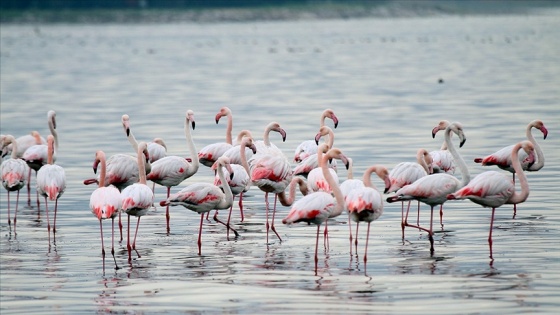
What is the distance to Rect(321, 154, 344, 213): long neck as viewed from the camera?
38.0 feet

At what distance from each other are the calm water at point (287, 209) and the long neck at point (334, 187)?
0.58m

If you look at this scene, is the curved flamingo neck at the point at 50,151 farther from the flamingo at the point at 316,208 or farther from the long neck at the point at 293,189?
the flamingo at the point at 316,208

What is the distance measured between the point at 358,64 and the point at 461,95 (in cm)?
1891

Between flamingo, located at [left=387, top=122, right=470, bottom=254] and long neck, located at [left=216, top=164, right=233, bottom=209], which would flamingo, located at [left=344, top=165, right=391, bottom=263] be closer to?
flamingo, located at [left=387, top=122, right=470, bottom=254]

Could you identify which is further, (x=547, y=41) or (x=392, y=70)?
(x=547, y=41)

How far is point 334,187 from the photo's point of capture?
38.5 feet

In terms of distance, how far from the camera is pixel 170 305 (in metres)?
10.0

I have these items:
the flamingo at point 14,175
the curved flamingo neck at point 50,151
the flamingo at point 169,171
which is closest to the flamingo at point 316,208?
the flamingo at point 169,171

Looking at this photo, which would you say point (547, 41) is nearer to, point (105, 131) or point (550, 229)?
point (105, 131)

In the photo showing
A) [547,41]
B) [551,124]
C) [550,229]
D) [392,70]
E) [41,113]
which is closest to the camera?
[550,229]

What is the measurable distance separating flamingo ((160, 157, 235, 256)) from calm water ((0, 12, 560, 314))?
0.49 m

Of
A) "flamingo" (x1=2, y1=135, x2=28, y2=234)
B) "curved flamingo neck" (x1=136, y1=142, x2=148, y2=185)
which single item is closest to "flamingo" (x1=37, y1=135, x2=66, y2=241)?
"flamingo" (x1=2, y1=135, x2=28, y2=234)

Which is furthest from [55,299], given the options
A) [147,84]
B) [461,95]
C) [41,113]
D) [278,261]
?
[147,84]

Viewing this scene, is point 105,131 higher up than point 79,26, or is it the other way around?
point 79,26
